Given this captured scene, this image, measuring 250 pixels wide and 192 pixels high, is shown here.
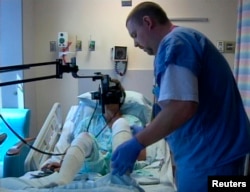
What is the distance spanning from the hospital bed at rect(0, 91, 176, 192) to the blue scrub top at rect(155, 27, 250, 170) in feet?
1.05

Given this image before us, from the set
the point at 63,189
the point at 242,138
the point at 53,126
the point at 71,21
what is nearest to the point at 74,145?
the point at 63,189

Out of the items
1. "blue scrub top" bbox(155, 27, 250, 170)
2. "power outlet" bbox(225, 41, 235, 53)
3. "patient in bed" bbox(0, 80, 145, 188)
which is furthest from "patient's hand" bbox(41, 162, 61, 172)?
"power outlet" bbox(225, 41, 235, 53)

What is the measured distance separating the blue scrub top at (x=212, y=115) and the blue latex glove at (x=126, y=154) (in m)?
0.24

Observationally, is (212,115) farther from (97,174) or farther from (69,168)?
(97,174)

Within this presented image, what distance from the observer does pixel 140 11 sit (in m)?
1.32

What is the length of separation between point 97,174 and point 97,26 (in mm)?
1932

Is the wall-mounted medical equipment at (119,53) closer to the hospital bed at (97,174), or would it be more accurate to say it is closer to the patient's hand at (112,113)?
the hospital bed at (97,174)

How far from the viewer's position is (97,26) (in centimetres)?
342

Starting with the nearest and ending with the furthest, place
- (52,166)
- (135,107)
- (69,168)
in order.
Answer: (69,168)
(52,166)
(135,107)

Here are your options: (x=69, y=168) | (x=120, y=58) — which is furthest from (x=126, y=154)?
(x=120, y=58)

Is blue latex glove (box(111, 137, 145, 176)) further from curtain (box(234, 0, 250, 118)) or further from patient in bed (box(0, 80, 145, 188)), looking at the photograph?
curtain (box(234, 0, 250, 118))

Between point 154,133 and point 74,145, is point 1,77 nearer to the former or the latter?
point 74,145

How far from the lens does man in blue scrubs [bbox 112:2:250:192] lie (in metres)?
1.12

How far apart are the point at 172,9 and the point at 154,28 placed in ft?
7.17
